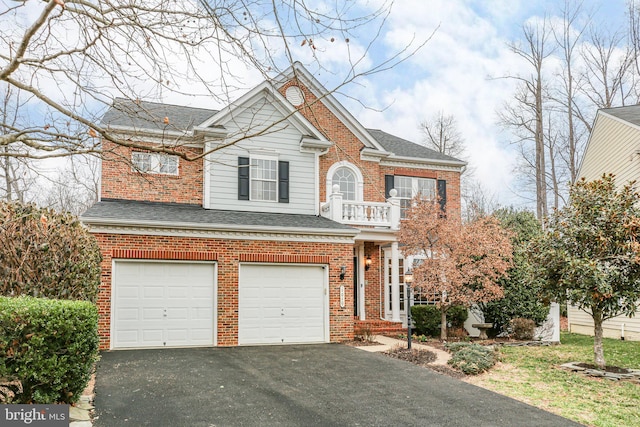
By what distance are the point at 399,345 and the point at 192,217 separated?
21.7 ft

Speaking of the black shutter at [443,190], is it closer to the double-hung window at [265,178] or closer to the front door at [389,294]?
the front door at [389,294]

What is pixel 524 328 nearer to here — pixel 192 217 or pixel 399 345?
pixel 399 345

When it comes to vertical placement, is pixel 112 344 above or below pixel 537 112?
below

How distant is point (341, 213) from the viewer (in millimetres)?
16234

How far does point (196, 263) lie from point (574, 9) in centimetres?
2531

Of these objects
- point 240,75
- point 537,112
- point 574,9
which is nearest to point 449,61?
point 240,75

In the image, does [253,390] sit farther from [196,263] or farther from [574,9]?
[574,9]

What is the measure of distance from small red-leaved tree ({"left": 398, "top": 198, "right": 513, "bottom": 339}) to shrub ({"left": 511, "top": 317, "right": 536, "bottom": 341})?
1460 millimetres

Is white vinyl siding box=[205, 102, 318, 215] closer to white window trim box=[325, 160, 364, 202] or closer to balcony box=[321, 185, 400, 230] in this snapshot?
balcony box=[321, 185, 400, 230]

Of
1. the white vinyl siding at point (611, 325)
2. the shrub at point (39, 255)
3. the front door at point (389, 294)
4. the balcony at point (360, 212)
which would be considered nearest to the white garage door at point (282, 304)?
the balcony at point (360, 212)

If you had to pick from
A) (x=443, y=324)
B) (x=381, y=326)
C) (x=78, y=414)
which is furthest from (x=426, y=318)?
(x=78, y=414)

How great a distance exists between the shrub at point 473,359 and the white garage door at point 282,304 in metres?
4.00

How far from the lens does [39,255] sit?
753 centimetres

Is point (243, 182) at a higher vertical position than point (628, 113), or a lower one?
lower
